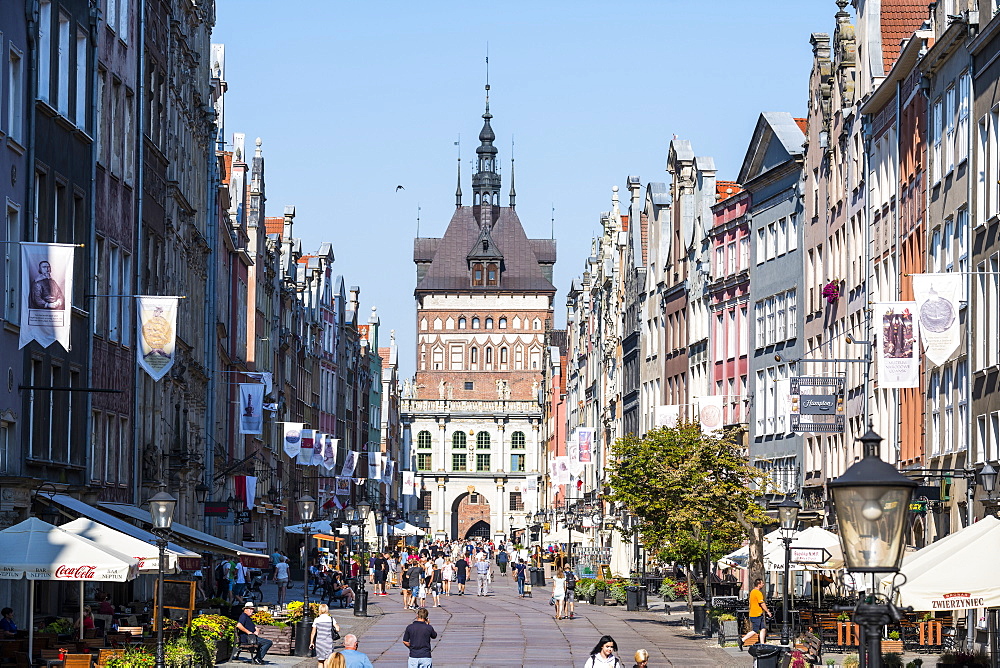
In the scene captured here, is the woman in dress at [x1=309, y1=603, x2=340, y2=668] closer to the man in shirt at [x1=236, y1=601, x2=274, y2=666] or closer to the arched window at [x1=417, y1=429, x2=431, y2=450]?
the man in shirt at [x1=236, y1=601, x2=274, y2=666]

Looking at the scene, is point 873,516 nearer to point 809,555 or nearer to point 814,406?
point 809,555

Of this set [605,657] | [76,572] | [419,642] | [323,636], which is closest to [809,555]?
[323,636]

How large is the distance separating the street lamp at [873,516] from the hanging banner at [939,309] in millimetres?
17373

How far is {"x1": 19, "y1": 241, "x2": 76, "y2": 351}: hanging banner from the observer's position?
25.3 m

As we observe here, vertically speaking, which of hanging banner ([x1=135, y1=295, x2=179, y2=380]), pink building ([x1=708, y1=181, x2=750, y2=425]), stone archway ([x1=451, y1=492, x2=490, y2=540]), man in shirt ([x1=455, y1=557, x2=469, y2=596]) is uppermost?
pink building ([x1=708, y1=181, x2=750, y2=425])

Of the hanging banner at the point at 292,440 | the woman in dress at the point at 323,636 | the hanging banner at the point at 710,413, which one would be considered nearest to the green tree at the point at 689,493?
the hanging banner at the point at 710,413

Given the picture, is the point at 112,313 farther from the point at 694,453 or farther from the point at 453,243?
the point at 453,243

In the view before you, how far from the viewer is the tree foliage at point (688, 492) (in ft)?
150

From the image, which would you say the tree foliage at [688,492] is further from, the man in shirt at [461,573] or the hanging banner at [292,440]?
the man in shirt at [461,573]

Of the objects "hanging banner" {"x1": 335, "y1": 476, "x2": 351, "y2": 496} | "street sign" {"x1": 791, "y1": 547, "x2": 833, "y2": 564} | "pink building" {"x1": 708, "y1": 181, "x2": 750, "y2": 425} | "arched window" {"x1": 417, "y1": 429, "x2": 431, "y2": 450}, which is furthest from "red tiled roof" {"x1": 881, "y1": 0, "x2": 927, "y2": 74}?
"arched window" {"x1": 417, "y1": 429, "x2": 431, "y2": 450}

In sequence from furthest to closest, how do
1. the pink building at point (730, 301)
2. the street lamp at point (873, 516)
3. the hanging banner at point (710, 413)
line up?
the pink building at point (730, 301) → the hanging banner at point (710, 413) → the street lamp at point (873, 516)

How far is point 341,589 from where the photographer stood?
58.2 metres

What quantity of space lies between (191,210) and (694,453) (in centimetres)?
1658

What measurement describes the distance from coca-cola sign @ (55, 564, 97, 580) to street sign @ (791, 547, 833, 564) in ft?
59.0
